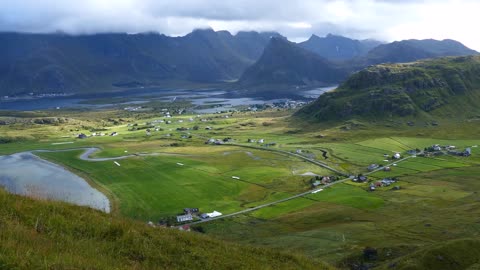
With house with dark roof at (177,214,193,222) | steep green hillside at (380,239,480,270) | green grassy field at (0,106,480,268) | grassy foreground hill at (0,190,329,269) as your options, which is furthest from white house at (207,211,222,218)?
grassy foreground hill at (0,190,329,269)

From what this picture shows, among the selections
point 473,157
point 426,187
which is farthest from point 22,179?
point 473,157

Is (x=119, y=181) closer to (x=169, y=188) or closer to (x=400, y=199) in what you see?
(x=169, y=188)

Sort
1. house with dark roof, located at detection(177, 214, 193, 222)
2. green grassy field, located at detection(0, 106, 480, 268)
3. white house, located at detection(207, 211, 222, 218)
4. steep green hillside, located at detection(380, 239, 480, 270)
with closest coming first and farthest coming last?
1. steep green hillside, located at detection(380, 239, 480, 270)
2. green grassy field, located at detection(0, 106, 480, 268)
3. house with dark roof, located at detection(177, 214, 193, 222)
4. white house, located at detection(207, 211, 222, 218)

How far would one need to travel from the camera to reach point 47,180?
140 m

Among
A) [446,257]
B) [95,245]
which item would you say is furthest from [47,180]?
[95,245]

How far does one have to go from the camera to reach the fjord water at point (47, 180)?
4650 inches

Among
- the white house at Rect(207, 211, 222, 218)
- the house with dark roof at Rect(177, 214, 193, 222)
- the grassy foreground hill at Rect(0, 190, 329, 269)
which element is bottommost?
the white house at Rect(207, 211, 222, 218)

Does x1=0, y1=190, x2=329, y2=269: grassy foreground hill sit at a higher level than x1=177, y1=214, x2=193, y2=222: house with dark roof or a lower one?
higher

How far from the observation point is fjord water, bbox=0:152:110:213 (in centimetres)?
11812

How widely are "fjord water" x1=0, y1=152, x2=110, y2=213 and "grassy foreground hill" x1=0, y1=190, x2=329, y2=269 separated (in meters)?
86.3

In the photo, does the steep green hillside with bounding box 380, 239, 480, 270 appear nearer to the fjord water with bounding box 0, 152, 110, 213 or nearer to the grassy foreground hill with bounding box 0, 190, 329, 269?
the grassy foreground hill with bounding box 0, 190, 329, 269

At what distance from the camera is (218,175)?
148000mm

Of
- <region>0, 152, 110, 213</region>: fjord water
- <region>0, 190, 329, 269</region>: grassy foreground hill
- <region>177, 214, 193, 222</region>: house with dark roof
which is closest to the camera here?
<region>0, 190, 329, 269</region>: grassy foreground hill

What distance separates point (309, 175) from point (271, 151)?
4826 cm
